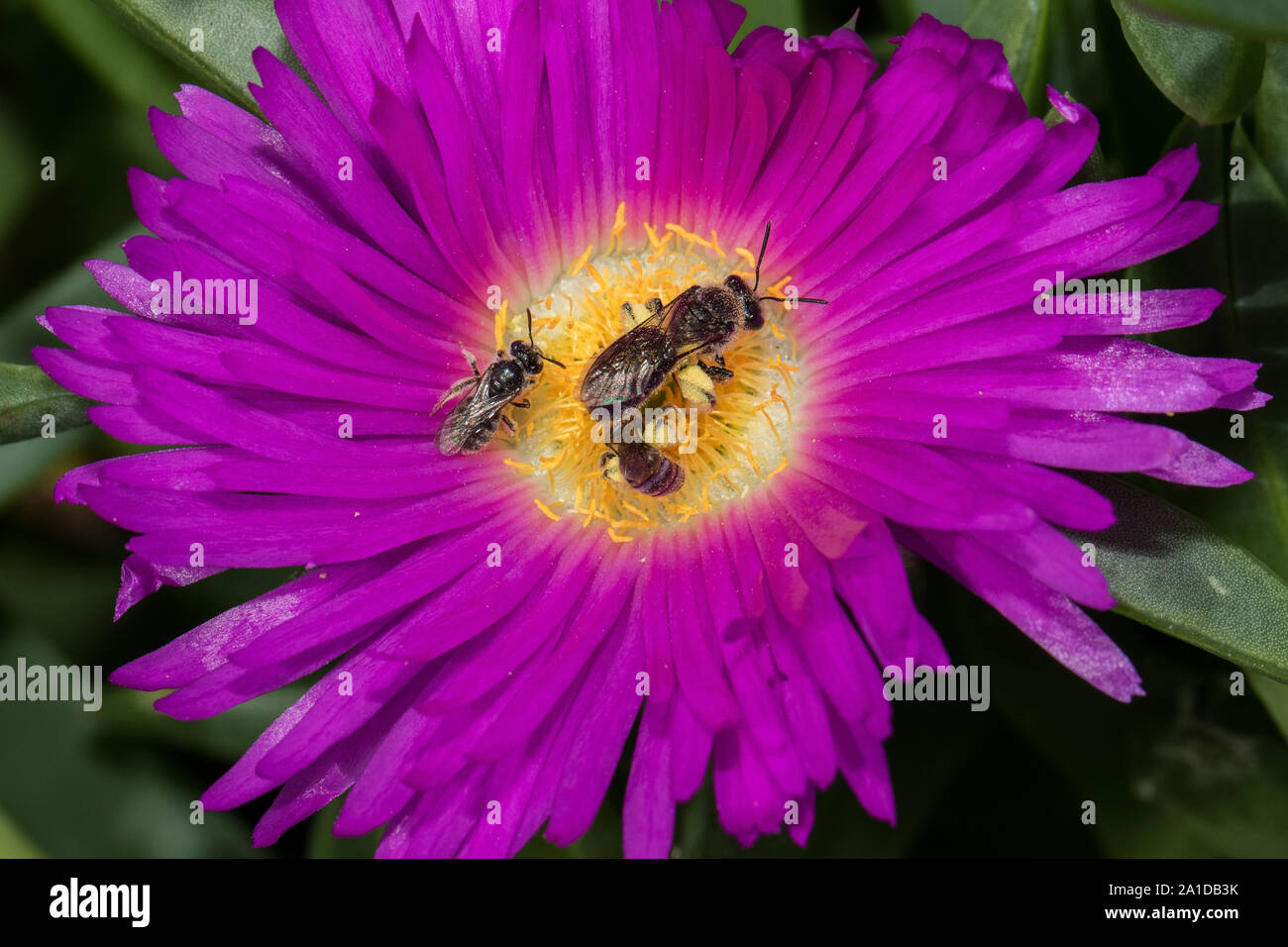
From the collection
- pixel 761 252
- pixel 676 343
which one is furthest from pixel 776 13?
pixel 676 343

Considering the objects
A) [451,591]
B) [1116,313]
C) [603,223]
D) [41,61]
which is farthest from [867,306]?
[41,61]

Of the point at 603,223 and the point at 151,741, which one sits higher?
the point at 603,223

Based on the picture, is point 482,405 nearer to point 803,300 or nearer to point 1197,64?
point 803,300

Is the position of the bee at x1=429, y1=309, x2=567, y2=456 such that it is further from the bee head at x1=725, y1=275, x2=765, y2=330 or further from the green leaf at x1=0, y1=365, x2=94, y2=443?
the green leaf at x1=0, y1=365, x2=94, y2=443
